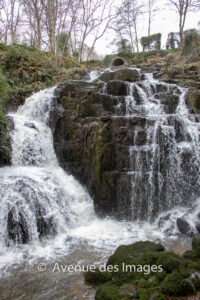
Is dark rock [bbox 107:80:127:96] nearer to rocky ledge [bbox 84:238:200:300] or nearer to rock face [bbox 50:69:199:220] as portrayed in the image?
rock face [bbox 50:69:199:220]

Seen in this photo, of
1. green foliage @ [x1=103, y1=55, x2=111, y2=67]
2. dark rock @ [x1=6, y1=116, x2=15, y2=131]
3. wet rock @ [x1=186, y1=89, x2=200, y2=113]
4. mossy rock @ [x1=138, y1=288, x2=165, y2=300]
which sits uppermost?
green foliage @ [x1=103, y1=55, x2=111, y2=67]

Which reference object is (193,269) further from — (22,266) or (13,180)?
(13,180)

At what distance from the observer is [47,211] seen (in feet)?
22.5

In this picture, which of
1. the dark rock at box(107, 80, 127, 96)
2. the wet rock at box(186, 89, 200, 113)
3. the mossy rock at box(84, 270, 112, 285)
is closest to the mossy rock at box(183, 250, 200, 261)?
the mossy rock at box(84, 270, 112, 285)

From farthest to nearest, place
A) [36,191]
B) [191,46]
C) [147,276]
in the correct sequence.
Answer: [191,46] < [36,191] < [147,276]

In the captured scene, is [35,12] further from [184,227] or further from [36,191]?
[184,227]

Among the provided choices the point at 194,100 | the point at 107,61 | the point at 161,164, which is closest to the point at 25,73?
the point at 194,100

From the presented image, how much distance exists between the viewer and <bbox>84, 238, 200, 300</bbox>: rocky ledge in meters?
3.42

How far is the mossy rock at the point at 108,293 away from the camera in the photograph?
11.5 feet

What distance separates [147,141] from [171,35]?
890 inches

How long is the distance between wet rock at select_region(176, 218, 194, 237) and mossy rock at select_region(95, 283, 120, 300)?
9.84 ft

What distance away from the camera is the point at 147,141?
25.6 ft

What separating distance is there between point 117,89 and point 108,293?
30.8 ft

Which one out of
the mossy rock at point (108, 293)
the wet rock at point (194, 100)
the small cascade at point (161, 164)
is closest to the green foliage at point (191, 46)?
the wet rock at point (194, 100)
